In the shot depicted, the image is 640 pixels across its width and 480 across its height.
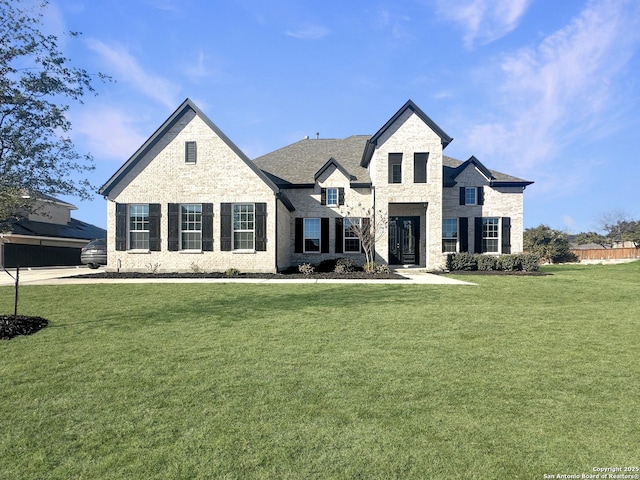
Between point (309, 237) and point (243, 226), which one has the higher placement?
point (243, 226)

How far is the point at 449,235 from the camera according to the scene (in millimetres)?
21812

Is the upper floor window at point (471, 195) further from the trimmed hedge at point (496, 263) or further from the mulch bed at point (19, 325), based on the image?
the mulch bed at point (19, 325)

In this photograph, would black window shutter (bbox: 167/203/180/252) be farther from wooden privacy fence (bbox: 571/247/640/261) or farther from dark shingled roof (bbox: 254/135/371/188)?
wooden privacy fence (bbox: 571/247/640/261)

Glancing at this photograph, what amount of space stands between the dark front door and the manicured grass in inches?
563

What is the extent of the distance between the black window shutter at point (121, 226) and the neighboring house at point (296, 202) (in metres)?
0.05

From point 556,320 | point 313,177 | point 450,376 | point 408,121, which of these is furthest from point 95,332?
point 408,121

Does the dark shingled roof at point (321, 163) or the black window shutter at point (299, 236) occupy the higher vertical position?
the dark shingled roof at point (321, 163)

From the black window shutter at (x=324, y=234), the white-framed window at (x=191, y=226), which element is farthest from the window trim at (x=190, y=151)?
the black window shutter at (x=324, y=234)

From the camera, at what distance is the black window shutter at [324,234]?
21.2 metres

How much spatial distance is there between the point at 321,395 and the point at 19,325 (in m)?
6.49

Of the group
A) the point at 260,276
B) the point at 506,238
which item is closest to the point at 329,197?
the point at 260,276

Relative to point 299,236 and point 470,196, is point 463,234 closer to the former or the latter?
point 470,196

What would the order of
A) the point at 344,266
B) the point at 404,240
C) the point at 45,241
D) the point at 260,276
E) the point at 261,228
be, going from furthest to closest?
the point at 45,241 < the point at 404,240 < the point at 344,266 < the point at 261,228 < the point at 260,276

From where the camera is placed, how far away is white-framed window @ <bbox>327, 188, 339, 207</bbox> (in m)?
21.2
